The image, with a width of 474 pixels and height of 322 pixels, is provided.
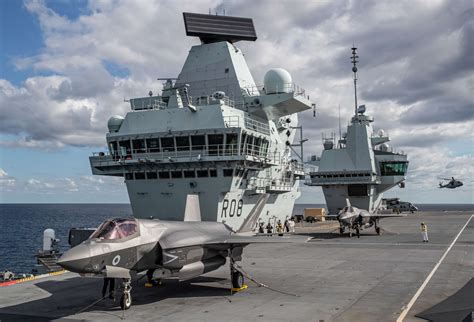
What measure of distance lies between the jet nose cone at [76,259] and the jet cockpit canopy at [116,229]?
86 cm

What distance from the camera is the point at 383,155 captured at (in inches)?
2982

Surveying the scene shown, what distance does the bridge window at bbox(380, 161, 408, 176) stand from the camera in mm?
74875

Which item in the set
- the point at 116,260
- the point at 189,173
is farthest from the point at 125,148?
the point at 116,260

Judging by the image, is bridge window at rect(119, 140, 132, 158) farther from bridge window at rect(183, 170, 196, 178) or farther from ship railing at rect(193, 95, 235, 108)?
ship railing at rect(193, 95, 235, 108)

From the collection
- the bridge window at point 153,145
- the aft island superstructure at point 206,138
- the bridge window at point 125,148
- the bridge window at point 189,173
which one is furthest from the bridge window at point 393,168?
the bridge window at point 125,148

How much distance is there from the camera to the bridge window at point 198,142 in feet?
122

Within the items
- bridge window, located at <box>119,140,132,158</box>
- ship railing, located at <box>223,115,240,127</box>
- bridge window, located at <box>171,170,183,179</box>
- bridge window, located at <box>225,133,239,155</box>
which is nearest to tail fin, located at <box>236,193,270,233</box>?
bridge window, located at <box>225,133,239,155</box>

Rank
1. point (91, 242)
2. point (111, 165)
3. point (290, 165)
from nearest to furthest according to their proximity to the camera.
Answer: point (91, 242), point (111, 165), point (290, 165)

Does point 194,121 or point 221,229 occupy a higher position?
point 194,121

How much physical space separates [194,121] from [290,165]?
18149 mm

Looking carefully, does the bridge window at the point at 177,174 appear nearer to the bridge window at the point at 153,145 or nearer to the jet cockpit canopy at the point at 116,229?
the bridge window at the point at 153,145

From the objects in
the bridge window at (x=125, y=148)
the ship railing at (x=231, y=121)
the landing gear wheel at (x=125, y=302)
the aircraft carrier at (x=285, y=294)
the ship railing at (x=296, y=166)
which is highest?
the ship railing at (x=231, y=121)

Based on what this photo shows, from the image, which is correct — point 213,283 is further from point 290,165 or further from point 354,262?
point 290,165

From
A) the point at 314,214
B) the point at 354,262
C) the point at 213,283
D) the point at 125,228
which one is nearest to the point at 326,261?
the point at 354,262
